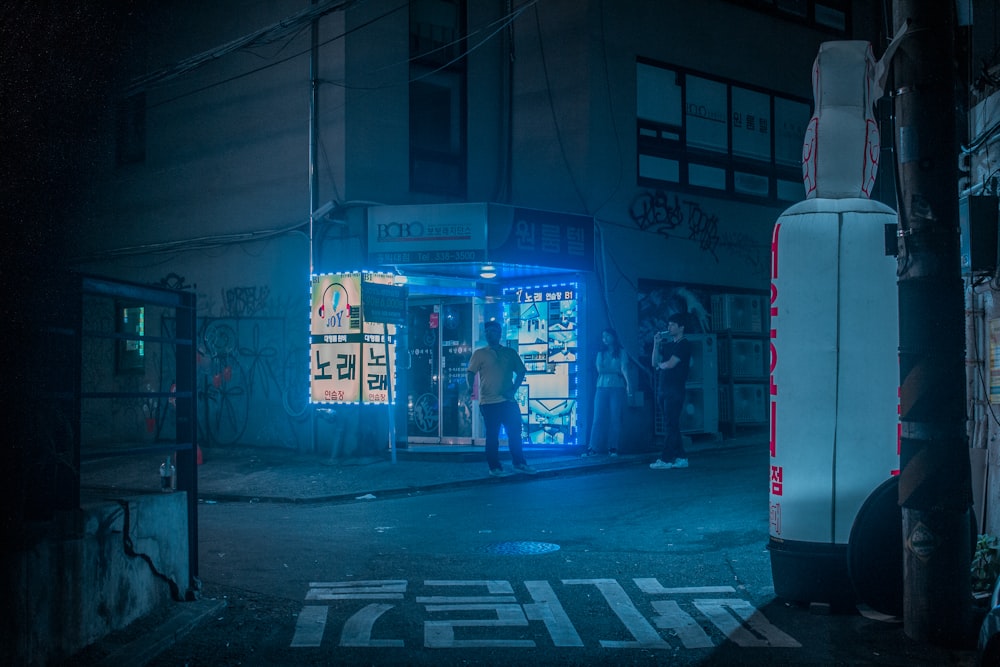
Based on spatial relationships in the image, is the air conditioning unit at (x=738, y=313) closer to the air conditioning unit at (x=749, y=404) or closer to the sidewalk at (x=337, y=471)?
the air conditioning unit at (x=749, y=404)

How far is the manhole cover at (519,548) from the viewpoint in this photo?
8.06 metres

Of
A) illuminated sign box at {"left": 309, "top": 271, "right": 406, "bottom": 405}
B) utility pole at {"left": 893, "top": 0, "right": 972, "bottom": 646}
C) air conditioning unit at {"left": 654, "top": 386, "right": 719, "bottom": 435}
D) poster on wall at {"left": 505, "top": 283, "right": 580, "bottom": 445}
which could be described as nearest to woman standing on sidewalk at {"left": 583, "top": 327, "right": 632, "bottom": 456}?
poster on wall at {"left": 505, "top": 283, "right": 580, "bottom": 445}

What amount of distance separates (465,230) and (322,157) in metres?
2.86

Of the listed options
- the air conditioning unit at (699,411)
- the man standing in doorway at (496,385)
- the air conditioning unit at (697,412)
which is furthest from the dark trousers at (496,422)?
the air conditioning unit at (699,411)

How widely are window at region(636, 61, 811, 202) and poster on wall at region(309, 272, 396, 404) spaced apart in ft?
19.2

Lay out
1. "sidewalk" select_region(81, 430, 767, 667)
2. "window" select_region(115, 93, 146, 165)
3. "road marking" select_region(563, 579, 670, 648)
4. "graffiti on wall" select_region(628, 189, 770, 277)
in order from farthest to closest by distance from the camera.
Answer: "window" select_region(115, 93, 146, 165)
"graffiti on wall" select_region(628, 189, 770, 277)
"sidewalk" select_region(81, 430, 767, 667)
"road marking" select_region(563, 579, 670, 648)

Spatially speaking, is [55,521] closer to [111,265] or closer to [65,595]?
[65,595]

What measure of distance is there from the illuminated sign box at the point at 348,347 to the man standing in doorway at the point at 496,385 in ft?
5.47

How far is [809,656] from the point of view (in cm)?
524

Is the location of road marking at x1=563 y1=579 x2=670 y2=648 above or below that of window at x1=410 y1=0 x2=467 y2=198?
below

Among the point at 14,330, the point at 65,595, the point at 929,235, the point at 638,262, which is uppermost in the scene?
the point at 638,262

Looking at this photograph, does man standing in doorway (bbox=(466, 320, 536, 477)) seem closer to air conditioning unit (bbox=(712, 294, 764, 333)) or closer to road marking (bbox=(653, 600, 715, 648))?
air conditioning unit (bbox=(712, 294, 764, 333))

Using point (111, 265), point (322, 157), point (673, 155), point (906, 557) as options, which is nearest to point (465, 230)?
point (322, 157)

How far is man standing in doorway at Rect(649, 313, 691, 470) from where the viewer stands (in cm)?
1320
